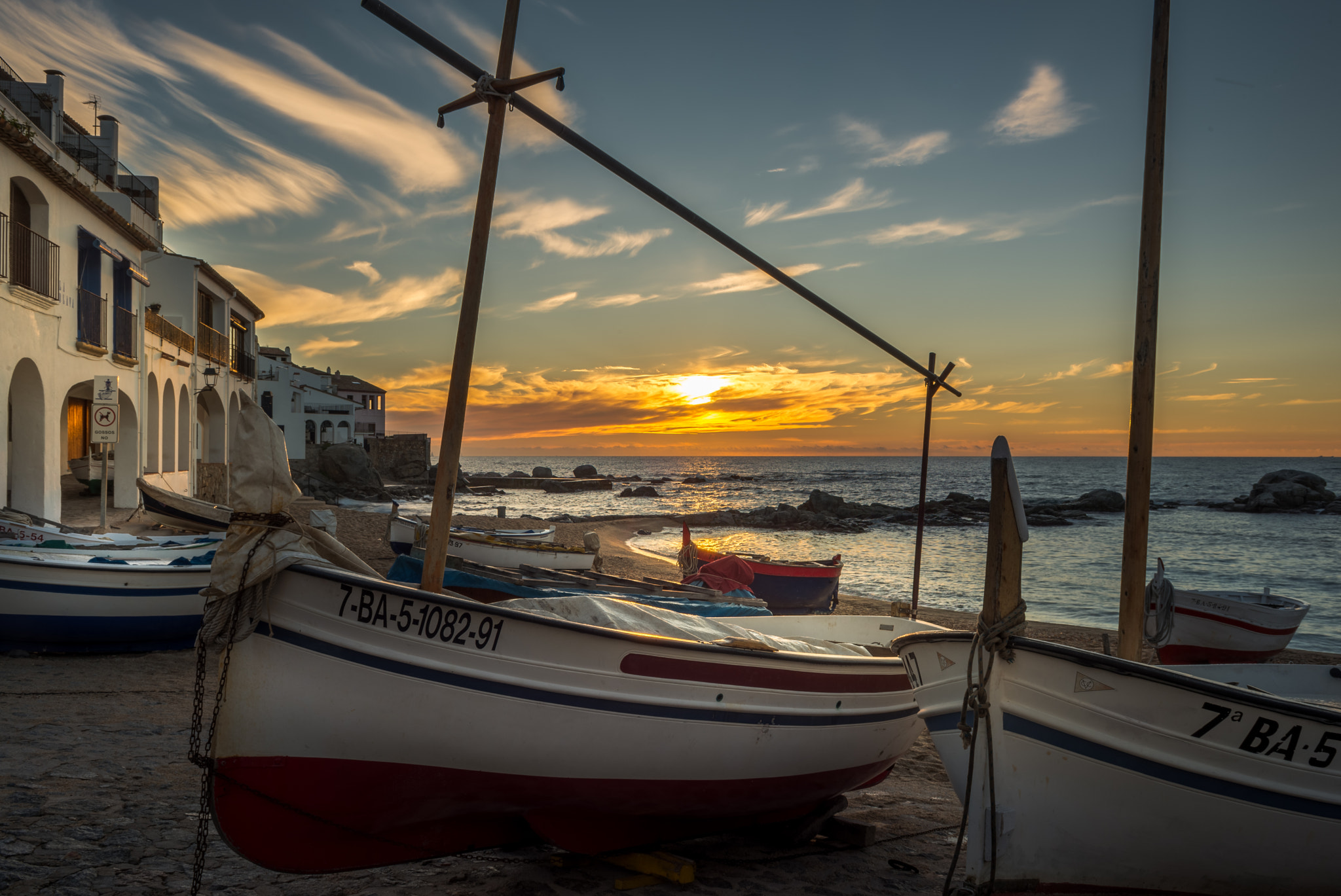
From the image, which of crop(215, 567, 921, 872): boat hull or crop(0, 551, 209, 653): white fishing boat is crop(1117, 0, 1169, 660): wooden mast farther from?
crop(0, 551, 209, 653): white fishing boat

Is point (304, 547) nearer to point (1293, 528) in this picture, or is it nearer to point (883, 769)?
point (883, 769)

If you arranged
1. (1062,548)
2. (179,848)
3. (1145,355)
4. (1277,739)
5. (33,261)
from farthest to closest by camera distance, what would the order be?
(1062,548), (33,261), (1145,355), (179,848), (1277,739)

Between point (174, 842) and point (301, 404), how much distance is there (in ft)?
167

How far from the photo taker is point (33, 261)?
1307 cm

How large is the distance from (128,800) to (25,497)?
1266cm

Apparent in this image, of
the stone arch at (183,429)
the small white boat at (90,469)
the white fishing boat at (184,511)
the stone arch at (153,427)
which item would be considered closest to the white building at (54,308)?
the small white boat at (90,469)

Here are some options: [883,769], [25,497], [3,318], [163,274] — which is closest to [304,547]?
[883,769]

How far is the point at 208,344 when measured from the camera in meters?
25.2

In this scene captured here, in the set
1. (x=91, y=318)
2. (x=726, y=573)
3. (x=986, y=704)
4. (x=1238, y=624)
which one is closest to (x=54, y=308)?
(x=91, y=318)

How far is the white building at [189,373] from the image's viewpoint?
66.0 ft

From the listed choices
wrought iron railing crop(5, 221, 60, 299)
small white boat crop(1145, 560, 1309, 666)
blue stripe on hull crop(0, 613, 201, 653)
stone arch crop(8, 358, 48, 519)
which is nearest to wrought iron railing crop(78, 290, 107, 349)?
wrought iron railing crop(5, 221, 60, 299)

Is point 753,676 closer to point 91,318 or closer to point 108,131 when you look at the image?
point 91,318

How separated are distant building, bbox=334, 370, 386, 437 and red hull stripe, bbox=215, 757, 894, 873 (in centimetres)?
6444

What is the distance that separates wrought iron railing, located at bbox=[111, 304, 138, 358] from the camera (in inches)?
660
